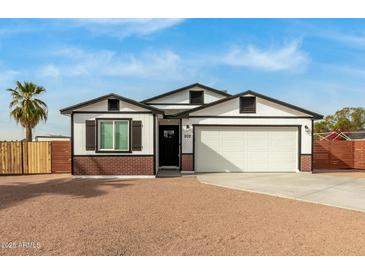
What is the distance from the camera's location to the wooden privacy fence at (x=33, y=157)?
15.5 meters

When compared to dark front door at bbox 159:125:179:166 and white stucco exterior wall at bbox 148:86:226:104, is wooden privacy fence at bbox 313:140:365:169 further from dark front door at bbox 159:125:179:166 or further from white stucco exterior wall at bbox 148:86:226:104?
dark front door at bbox 159:125:179:166

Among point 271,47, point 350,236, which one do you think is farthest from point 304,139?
point 350,236

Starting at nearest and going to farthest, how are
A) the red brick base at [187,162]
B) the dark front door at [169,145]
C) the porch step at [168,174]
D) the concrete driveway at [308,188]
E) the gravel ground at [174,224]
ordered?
1. the gravel ground at [174,224]
2. the concrete driveway at [308,188]
3. the porch step at [168,174]
4. the red brick base at [187,162]
5. the dark front door at [169,145]

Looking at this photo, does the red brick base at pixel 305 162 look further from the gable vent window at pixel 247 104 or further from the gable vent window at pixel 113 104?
the gable vent window at pixel 113 104

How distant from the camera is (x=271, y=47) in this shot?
12984 mm

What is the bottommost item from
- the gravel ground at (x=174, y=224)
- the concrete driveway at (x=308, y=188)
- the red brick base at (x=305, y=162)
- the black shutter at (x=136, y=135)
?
the concrete driveway at (x=308, y=188)

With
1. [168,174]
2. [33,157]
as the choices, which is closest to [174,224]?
[168,174]

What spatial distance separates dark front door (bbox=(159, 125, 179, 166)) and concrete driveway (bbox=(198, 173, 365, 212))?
169 inches

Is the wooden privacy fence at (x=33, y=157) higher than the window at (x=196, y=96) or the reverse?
the reverse

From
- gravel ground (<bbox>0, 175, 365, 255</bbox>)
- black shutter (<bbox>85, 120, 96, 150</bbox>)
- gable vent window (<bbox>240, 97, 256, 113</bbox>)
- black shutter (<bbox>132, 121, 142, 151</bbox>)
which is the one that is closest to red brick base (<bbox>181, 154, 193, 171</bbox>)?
black shutter (<bbox>132, 121, 142, 151</bbox>)

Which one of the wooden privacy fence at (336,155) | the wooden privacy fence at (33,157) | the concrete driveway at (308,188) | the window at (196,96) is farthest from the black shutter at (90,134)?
the wooden privacy fence at (336,155)

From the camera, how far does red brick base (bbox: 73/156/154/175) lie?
1347cm

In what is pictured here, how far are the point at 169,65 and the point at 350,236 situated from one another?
12.0 m

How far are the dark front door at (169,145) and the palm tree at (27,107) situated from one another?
1174 cm
